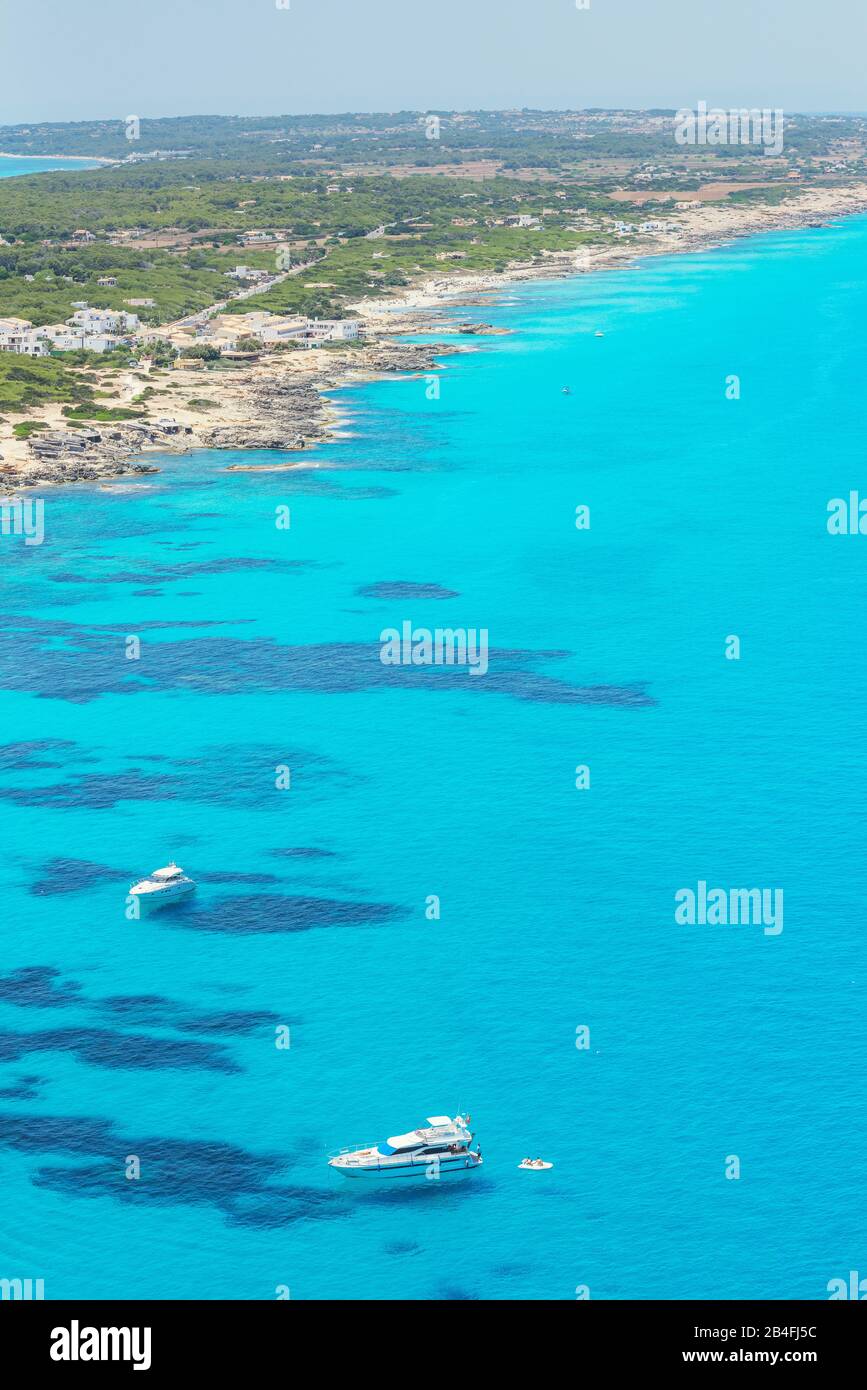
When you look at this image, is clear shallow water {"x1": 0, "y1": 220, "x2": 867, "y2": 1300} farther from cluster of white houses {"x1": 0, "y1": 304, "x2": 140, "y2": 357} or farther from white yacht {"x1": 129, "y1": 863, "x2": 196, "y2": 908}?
cluster of white houses {"x1": 0, "y1": 304, "x2": 140, "y2": 357}

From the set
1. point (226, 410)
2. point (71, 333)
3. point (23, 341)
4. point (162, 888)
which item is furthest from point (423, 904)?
point (71, 333)

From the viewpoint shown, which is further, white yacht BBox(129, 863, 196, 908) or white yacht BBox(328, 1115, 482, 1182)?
white yacht BBox(129, 863, 196, 908)

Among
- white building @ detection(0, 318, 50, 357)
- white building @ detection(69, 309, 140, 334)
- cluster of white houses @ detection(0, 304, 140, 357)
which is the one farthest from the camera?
white building @ detection(69, 309, 140, 334)

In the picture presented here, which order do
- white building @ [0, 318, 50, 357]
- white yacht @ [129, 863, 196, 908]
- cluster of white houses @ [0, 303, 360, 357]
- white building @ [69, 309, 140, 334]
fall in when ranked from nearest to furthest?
white yacht @ [129, 863, 196, 908] → white building @ [0, 318, 50, 357] → cluster of white houses @ [0, 303, 360, 357] → white building @ [69, 309, 140, 334]

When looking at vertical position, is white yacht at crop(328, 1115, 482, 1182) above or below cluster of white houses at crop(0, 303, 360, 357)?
below

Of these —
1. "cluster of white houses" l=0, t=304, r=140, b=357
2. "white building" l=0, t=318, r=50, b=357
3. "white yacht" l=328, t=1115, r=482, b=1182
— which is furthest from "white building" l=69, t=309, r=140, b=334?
"white yacht" l=328, t=1115, r=482, b=1182
